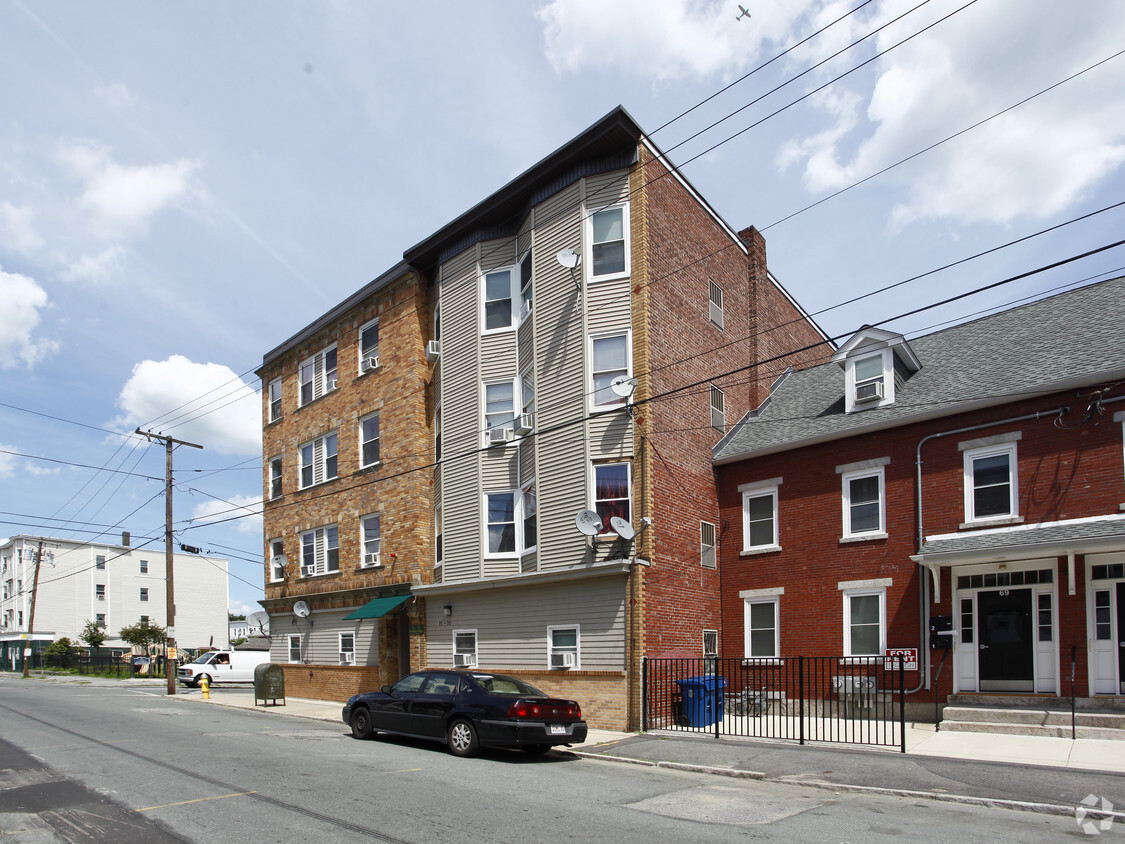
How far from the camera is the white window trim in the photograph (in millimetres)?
19547

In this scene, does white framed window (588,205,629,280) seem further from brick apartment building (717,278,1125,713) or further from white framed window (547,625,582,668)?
white framed window (547,625,582,668)

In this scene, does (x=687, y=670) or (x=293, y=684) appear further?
(x=293, y=684)

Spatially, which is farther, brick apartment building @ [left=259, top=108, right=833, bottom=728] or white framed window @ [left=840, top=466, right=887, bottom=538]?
white framed window @ [left=840, top=466, right=887, bottom=538]

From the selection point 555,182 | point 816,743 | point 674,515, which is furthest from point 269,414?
point 816,743

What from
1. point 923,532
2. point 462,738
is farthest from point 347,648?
point 923,532

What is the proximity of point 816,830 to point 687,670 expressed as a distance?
9863mm

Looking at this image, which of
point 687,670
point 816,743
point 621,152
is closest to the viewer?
point 816,743

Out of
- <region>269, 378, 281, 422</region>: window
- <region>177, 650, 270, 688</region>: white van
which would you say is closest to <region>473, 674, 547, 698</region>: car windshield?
<region>269, 378, 281, 422</region>: window

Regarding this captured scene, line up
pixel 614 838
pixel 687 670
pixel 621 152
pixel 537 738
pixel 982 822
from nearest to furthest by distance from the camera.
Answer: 1. pixel 614 838
2. pixel 982 822
3. pixel 537 738
4. pixel 687 670
5. pixel 621 152

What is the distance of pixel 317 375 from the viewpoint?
30.0m

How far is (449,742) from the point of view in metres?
13.7

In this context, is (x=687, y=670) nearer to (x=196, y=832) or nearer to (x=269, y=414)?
(x=196, y=832)

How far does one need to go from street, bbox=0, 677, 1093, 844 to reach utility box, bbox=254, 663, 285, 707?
987 cm

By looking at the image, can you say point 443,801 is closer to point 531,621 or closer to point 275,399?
point 531,621
